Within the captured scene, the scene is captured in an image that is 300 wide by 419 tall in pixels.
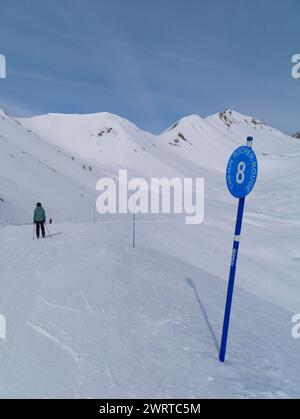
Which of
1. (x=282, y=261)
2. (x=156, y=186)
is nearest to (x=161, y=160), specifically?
(x=156, y=186)

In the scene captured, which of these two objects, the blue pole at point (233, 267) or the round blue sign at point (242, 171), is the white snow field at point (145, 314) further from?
the round blue sign at point (242, 171)

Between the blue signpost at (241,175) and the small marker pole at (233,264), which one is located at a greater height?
the blue signpost at (241,175)

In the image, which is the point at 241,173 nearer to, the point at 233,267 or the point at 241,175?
the point at 241,175

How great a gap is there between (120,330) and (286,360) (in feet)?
8.30

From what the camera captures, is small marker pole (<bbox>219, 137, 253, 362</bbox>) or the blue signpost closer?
the blue signpost

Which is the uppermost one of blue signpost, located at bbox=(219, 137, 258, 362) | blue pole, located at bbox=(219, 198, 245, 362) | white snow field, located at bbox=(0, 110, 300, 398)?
blue signpost, located at bbox=(219, 137, 258, 362)

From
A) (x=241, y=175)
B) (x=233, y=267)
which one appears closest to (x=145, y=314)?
(x=233, y=267)

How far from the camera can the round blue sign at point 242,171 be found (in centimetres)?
346

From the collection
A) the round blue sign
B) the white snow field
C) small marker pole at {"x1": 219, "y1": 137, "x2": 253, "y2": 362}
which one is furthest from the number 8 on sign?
the white snow field

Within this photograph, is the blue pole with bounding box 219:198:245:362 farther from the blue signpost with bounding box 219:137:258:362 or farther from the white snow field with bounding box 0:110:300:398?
the white snow field with bounding box 0:110:300:398

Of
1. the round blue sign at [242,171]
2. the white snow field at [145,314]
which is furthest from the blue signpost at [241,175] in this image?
the white snow field at [145,314]

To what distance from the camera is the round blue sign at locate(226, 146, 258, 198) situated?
3.46m
